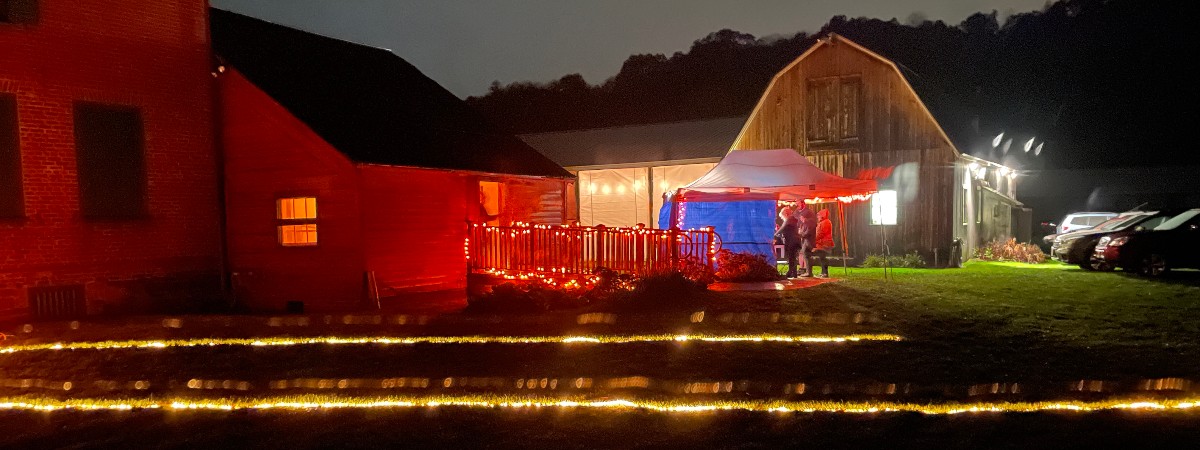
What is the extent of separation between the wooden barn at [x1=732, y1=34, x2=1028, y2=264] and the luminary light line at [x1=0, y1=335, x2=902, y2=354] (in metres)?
11.6

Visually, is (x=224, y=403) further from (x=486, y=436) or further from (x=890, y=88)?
(x=890, y=88)

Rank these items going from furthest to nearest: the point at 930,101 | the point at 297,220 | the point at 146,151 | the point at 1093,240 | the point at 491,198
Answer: the point at 930,101
the point at 491,198
the point at 1093,240
the point at 297,220
the point at 146,151

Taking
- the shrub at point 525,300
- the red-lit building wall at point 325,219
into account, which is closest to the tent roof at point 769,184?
the shrub at point 525,300

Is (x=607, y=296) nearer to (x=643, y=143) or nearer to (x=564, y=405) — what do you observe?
(x=564, y=405)

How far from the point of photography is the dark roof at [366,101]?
12812 mm

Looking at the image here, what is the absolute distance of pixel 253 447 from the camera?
502 cm

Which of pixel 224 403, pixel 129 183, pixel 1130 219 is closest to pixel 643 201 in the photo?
pixel 1130 219

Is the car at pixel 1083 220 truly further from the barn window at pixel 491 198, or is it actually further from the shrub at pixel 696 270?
the barn window at pixel 491 198

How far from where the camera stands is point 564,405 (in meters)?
5.85

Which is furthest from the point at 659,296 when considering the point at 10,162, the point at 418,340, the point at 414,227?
the point at 10,162

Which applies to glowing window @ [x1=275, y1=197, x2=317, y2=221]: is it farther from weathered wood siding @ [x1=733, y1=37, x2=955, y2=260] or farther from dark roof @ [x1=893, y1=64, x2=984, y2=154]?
dark roof @ [x1=893, y1=64, x2=984, y2=154]

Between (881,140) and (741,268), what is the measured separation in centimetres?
777

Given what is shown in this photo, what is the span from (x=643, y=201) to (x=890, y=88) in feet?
29.1

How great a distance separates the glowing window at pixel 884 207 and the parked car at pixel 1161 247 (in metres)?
4.78
